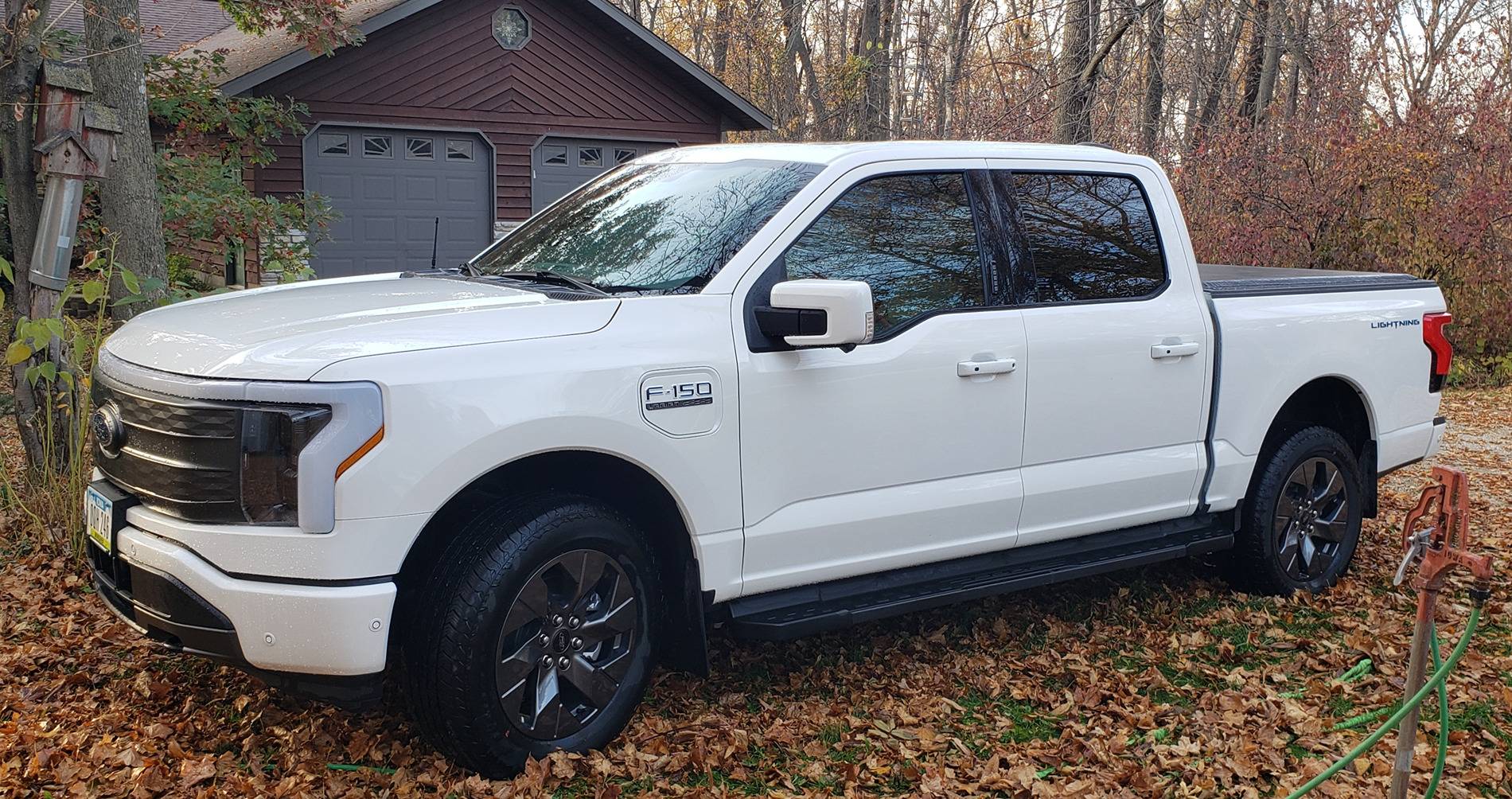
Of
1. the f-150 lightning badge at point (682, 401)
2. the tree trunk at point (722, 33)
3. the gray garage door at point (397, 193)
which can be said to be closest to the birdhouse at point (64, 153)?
the f-150 lightning badge at point (682, 401)

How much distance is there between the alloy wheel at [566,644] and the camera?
12.2 ft

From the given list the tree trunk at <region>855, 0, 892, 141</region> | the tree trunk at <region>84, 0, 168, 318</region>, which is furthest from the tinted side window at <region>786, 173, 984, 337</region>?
the tree trunk at <region>855, 0, 892, 141</region>

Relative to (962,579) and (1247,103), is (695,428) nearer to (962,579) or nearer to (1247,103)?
(962,579)

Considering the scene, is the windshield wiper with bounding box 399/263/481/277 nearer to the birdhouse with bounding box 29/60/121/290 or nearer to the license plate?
the license plate

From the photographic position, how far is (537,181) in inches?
723

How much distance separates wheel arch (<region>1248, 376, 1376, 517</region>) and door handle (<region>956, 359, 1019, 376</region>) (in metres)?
Result: 1.74

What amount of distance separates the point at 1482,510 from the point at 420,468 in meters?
7.06

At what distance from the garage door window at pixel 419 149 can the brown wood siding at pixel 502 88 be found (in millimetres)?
274

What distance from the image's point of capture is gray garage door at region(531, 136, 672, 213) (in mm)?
18375

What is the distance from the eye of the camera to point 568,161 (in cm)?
1866

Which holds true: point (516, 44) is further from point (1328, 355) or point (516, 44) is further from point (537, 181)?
point (1328, 355)

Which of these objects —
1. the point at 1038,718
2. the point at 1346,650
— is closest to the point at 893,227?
the point at 1038,718

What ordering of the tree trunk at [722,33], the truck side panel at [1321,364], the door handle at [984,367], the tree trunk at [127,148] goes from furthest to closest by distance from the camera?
1. the tree trunk at [722,33]
2. the tree trunk at [127,148]
3. the truck side panel at [1321,364]
4. the door handle at [984,367]

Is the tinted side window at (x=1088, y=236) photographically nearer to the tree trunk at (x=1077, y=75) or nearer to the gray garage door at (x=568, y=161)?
the tree trunk at (x=1077, y=75)
